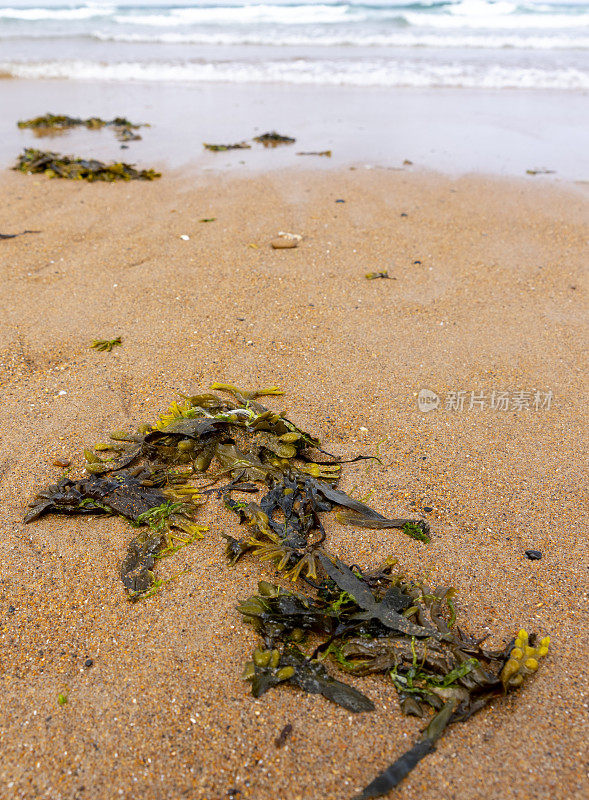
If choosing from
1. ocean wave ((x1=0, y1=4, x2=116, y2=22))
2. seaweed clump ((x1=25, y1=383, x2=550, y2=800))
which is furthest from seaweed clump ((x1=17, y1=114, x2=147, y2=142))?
ocean wave ((x1=0, y1=4, x2=116, y2=22))

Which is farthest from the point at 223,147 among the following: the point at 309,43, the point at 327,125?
the point at 309,43

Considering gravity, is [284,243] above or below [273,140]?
below

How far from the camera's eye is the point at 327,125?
7.45 m

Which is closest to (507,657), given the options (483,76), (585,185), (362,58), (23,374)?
(23,374)

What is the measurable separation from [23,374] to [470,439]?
7.33 feet

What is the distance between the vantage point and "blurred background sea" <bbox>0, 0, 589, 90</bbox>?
10484mm

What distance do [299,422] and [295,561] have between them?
0.82 meters

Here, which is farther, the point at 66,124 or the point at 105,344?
the point at 66,124

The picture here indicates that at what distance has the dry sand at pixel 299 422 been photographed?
1449 mm

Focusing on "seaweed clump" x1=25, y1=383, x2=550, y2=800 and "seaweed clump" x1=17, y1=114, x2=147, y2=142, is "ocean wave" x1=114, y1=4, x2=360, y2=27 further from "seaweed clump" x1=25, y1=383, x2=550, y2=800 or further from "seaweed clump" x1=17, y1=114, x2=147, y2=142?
"seaweed clump" x1=25, y1=383, x2=550, y2=800

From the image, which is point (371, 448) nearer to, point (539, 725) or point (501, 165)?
point (539, 725)

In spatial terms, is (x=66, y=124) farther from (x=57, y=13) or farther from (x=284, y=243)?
(x=57, y=13)

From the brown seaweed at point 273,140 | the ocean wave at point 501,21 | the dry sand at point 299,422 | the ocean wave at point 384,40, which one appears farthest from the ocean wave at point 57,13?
the dry sand at point 299,422

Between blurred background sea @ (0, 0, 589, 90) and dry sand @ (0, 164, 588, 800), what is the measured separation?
674 centimetres
